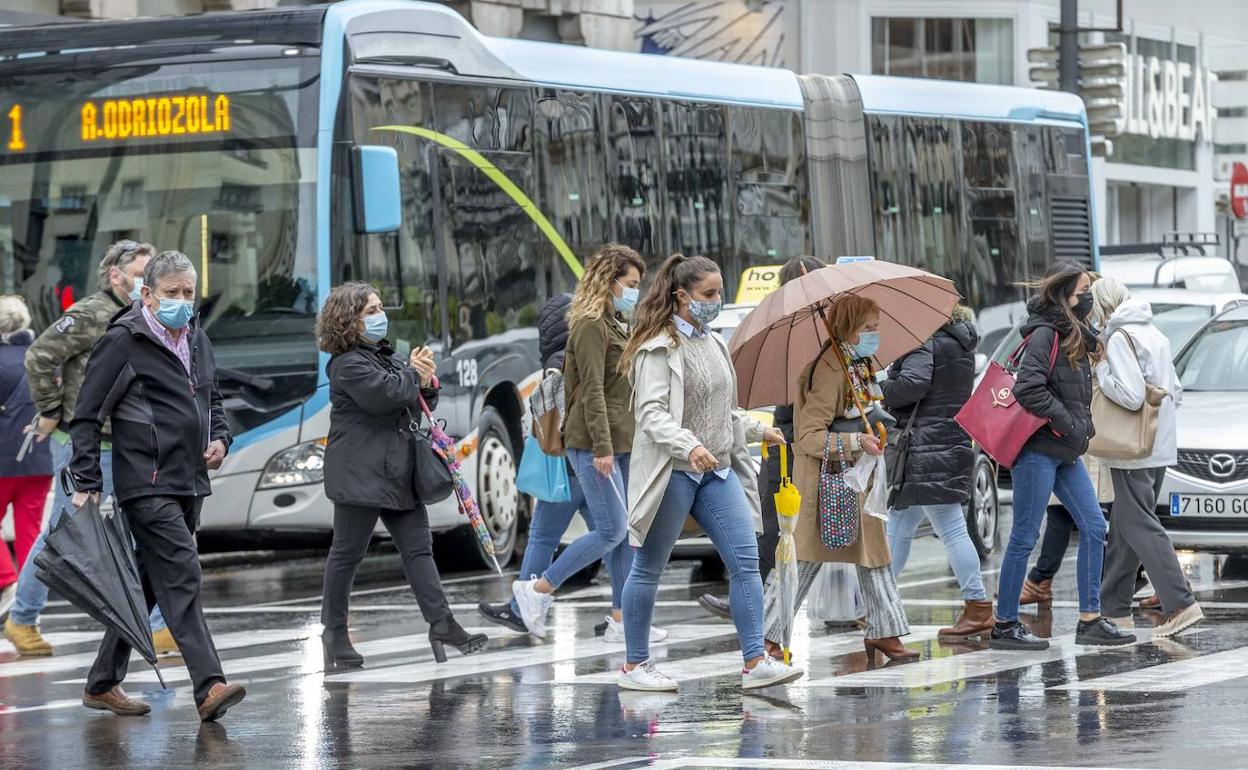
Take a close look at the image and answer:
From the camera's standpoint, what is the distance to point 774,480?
11227 millimetres

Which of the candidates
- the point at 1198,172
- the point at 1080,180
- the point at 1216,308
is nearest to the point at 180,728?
the point at 1216,308

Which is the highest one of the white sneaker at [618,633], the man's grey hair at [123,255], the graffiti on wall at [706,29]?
the graffiti on wall at [706,29]

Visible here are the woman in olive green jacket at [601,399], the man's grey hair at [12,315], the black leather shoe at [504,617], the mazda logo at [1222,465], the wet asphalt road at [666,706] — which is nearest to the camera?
the wet asphalt road at [666,706]

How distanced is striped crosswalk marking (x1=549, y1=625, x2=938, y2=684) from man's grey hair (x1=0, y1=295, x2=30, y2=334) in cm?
398

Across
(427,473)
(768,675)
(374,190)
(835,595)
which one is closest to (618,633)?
(835,595)

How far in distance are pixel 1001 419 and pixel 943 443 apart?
21.2 inches

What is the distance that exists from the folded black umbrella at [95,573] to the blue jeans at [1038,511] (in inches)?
148

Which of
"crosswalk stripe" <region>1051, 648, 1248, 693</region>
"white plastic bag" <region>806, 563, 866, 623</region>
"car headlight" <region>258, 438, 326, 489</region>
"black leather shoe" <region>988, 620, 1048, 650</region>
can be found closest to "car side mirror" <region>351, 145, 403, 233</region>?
"car headlight" <region>258, 438, 326, 489</region>

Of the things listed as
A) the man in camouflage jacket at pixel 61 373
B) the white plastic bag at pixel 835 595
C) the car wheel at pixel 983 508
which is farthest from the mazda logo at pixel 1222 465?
the man in camouflage jacket at pixel 61 373

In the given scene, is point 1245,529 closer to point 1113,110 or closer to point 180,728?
point 180,728

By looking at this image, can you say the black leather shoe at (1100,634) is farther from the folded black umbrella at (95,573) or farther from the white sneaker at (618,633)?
the folded black umbrella at (95,573)

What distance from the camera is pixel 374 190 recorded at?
14156 mm

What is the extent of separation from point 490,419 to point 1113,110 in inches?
407

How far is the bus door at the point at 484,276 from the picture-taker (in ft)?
49.9
